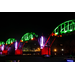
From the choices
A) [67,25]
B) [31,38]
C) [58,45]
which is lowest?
[58,45]

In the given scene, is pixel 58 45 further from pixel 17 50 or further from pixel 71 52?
pixel 17 50

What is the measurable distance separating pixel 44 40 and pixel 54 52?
11.0 m

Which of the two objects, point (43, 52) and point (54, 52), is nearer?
point (43, 52)

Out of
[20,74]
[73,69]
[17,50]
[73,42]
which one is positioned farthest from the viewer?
[17,50]

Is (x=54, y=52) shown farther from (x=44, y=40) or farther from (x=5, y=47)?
(x=5, y=47)

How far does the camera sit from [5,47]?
230 ft

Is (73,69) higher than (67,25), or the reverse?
(67,25)

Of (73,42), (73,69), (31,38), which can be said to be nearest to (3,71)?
(73,69)

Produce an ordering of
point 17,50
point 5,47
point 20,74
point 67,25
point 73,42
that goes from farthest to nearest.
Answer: point 5,47
point 17,50
point 73,42
point 67,25
point 20,74

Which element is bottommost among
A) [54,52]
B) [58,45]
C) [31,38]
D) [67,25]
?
[54,52]

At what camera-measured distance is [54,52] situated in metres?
50.7

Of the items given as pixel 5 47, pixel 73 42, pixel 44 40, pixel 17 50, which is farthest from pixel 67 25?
pixel 5 47

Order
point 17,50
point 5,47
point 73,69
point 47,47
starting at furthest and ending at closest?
point 5,47 < point 17,50 < point 47,47 < point 73,69

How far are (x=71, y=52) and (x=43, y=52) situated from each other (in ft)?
47.4
